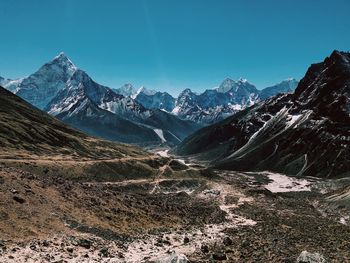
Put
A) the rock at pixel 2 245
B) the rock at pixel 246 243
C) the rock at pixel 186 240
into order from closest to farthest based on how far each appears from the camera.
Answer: the rock at pixel 2 245
the rock at pixel 246 243
the rock at pixel 186 240

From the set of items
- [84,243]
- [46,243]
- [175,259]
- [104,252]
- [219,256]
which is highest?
[175,259]

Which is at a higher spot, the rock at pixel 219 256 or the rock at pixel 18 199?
the rock at pixel 18 199

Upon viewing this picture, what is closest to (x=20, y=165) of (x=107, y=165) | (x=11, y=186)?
(x=107, y=165)

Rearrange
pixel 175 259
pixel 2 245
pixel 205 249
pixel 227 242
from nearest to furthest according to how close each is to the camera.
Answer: pixel 175 259, pixel 2 245, pixel 205 249, pixel 227 242

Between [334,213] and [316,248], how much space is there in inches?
2574

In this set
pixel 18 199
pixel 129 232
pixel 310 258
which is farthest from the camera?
pixel 129 232

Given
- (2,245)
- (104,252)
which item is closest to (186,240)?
(104,252)

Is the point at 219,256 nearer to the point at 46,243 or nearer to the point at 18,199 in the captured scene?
the point at 46,243

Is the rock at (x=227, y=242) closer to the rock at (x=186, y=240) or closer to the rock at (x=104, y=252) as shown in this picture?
the rock at (x=186, y=240)

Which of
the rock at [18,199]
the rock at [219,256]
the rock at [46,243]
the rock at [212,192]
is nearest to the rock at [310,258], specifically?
the rock at [219,256]

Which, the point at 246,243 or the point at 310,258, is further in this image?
the point at 246,243

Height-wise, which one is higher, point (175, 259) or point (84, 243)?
point (175, 259)

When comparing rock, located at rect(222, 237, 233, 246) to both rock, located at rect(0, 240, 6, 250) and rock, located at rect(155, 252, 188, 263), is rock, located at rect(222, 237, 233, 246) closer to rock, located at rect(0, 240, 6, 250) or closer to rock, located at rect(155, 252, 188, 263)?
rock, located at rect(155, 252, 188, 263)

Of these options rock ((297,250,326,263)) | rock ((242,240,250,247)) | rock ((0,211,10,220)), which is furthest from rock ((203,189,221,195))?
rock ((297,250,326,263))
